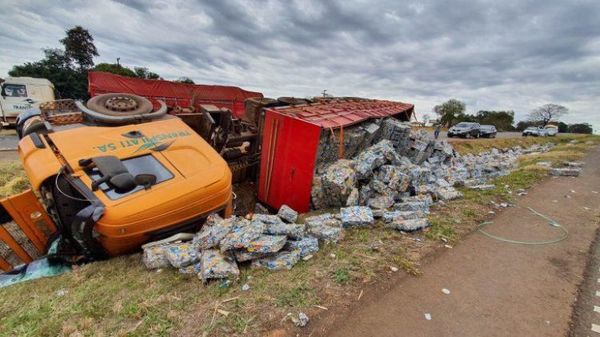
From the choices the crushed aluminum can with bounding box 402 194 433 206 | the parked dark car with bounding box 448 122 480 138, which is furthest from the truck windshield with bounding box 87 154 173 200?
the parked dark car with bounding box 448 122 480 138

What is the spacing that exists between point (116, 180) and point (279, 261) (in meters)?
2.21

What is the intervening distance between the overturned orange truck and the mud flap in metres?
0.01

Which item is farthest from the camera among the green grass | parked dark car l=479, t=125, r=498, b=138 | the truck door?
parked dark car l=479, t=125, r=498, b=138

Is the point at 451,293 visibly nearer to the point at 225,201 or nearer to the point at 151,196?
the point at 225,201

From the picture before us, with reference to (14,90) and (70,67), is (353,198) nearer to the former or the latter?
(14,90)

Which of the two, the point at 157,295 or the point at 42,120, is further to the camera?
the point at 42,120

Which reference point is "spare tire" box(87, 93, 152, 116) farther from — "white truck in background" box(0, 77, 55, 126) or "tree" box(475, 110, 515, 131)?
"tree" box(475, 110, 515, 131)

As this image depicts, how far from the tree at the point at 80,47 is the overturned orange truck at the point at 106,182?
3844cm

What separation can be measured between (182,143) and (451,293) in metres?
4.17

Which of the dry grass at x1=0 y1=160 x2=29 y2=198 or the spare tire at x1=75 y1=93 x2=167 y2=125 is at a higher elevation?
the spare tire at x1=75 y1=93 x2=167 y2=125

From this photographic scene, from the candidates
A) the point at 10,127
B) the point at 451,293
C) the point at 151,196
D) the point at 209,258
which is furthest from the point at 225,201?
the point at 10,127

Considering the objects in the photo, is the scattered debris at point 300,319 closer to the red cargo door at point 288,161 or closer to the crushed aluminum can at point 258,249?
the crushed aluminum can at point 258,249

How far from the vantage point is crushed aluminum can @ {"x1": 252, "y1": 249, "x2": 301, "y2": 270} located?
10.7ft

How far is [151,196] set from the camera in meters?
3.62
